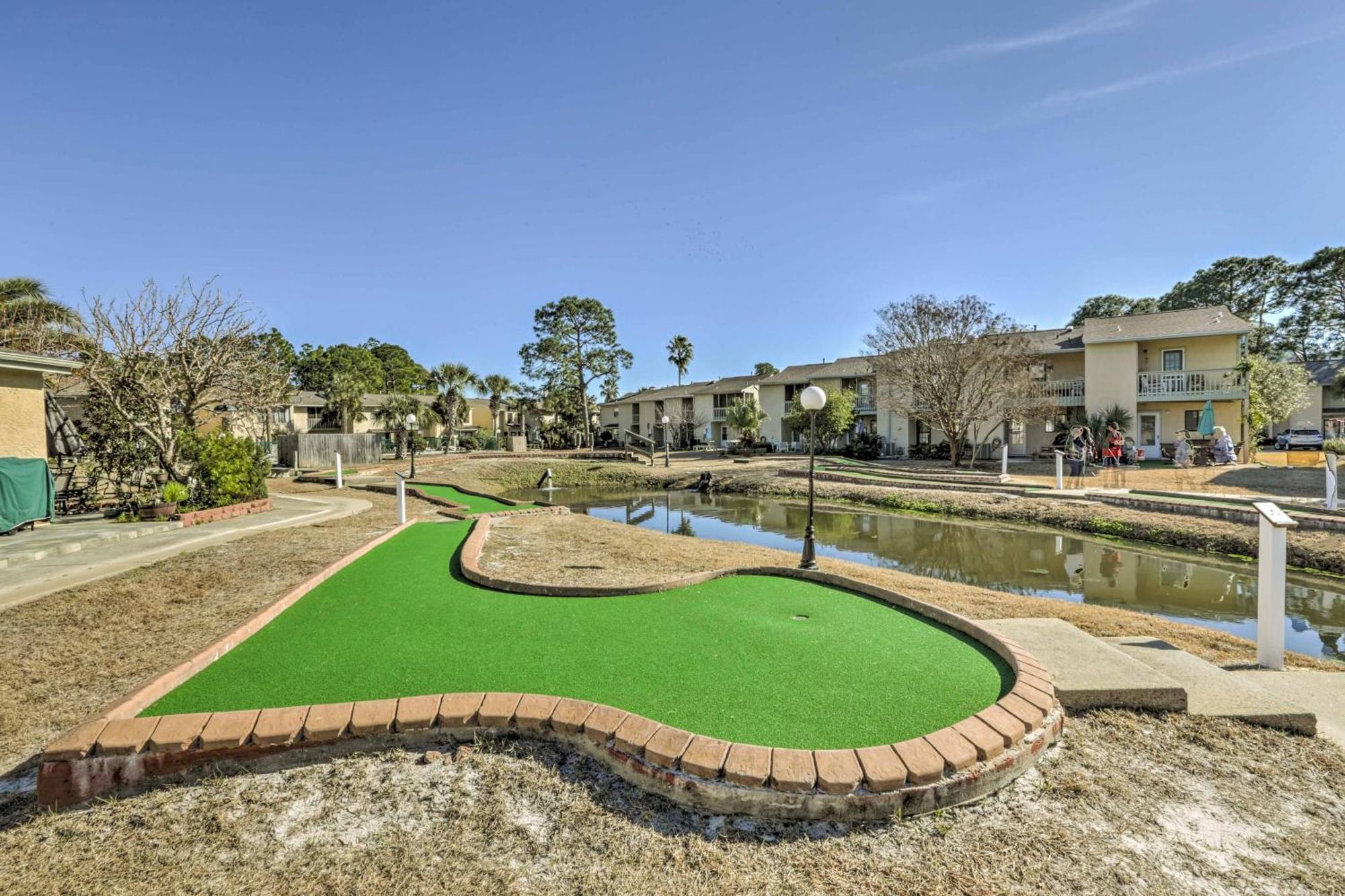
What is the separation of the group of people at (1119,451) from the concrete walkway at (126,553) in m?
21.8

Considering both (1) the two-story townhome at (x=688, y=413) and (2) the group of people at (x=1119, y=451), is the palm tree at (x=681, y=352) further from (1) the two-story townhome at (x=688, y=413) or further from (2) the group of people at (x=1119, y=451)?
(2) the group of people at (x=1119, y=451)

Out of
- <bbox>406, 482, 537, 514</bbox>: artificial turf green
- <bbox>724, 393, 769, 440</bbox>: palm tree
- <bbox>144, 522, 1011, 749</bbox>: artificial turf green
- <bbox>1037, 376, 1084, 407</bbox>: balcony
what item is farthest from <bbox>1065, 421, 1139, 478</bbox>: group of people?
<bbox>144, 522, 1011, 749</bbox>: artificial turf green

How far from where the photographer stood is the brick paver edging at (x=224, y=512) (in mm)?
11008

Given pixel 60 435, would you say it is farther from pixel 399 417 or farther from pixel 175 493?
pixel 399 417

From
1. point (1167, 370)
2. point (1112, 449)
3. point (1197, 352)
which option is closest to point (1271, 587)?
point (1112, 449)

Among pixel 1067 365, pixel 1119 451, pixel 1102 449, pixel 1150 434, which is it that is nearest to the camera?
pixel 1119 451

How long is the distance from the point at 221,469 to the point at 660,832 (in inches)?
529

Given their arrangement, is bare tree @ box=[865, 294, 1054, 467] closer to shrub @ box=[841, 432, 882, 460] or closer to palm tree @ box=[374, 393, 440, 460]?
shrub @ box=[841, 432, 882, 460]

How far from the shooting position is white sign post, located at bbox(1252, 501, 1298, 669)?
180 inches

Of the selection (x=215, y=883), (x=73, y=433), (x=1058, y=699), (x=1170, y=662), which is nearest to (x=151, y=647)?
(x=215, y=883)

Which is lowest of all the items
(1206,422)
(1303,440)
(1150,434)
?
(1303,440)

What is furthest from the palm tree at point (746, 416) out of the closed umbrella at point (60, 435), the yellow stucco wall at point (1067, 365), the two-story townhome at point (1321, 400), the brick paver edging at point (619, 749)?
the brick paver edging at point (619, 749)

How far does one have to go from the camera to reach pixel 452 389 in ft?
142

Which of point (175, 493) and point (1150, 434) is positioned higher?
point (1150, 434)
